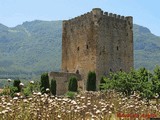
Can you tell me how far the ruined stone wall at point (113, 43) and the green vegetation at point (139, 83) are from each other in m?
17.9

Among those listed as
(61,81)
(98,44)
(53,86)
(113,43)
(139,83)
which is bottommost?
(53,86)

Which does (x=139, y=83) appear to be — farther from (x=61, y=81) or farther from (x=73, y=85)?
(x=61, y=81)

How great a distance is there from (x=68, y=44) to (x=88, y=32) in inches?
164

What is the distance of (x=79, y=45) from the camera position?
155 ft

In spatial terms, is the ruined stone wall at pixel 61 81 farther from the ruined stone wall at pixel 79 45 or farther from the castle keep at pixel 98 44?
the ruined stone wall at pixel 79 45

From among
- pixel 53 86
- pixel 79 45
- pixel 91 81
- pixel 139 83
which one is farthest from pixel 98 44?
pixel 139 83

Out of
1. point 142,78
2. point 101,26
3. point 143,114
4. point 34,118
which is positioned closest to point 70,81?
point 101,26

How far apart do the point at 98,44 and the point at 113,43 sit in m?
2.20

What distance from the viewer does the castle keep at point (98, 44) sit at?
148 feet

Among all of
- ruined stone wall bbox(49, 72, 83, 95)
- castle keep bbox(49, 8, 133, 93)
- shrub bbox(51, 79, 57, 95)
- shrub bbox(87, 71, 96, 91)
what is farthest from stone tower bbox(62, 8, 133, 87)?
Answer: shrub bbox(51, 79, 57, 95)

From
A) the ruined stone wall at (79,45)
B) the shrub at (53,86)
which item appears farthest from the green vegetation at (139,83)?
the ruined stone wall at (79,45)

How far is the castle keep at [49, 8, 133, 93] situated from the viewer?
45.2 meters

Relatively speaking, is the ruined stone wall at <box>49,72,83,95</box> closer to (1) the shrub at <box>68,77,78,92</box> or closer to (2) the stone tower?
(1) the shrub at <box>68,77,78,92</box>

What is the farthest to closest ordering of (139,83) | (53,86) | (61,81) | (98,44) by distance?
(98,44), (61,81), (53,86), (139,83)
